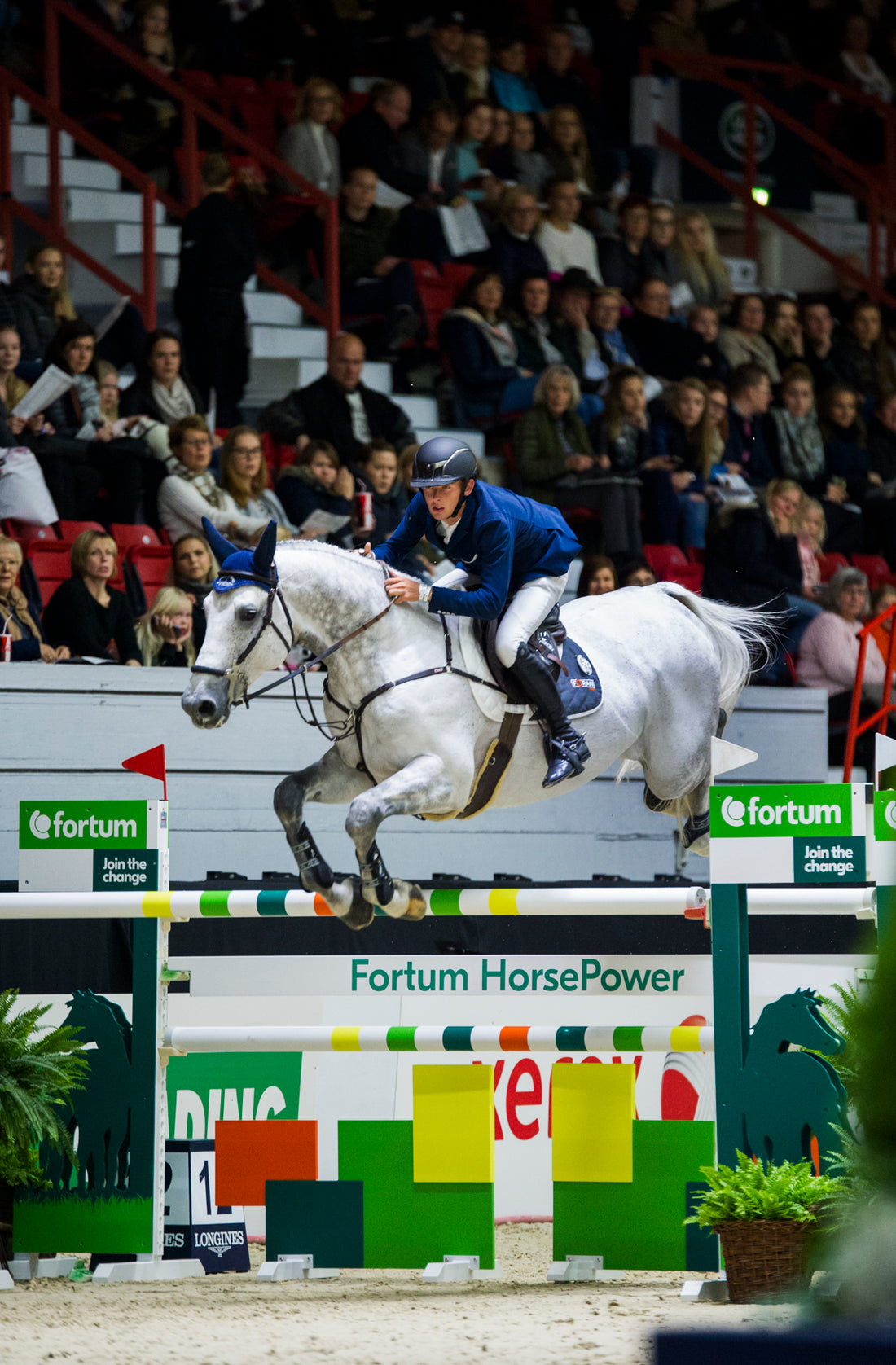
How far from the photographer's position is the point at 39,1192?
518 cm

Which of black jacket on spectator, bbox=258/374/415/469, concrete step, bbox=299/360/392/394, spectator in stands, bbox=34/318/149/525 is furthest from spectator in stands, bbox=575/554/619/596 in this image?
concrete step, bbox=299/360/392/394

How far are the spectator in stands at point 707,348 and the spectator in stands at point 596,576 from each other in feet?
9.14

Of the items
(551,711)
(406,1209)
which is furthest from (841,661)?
(406,1209)

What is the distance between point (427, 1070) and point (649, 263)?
24.0ft

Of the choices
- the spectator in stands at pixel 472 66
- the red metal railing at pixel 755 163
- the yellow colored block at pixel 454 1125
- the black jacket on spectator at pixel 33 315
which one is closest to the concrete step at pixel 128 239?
the black jacket on spectator at pixel 33 315

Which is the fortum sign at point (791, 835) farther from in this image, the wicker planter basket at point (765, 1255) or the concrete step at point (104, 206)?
the concrete step at point (104, 206)

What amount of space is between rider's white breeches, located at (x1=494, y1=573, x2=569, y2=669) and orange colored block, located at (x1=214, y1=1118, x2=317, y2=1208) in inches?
56.0

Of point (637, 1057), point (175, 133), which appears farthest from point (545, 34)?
point (637, 1057)

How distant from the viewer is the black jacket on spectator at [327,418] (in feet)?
29.2

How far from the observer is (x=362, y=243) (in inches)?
392

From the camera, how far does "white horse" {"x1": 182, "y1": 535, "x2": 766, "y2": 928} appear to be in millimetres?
4750

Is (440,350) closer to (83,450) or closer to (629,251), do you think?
(629,251)

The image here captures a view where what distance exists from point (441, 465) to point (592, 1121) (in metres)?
1.79

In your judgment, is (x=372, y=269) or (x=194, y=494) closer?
(x=194, y=494)
